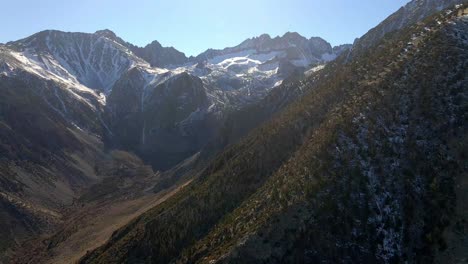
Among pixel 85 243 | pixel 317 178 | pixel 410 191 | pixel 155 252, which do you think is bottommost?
pixel 85 243

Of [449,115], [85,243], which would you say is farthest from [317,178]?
[85,243]

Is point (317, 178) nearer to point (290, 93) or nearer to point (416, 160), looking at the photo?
point (416, 160)

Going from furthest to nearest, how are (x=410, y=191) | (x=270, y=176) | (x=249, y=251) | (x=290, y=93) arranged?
1. (x=290, y=93)
2. (x=270, y=176)
3. (x=410, y=191)
4. (x=249, y=251)

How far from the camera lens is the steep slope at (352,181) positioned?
5422 cm

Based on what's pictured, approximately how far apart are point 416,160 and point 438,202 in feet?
25.0

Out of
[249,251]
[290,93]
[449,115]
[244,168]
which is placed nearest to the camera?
[249,251]

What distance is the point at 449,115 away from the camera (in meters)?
67.1

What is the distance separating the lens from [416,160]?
62.4 metres

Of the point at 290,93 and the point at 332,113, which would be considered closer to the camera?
the point at 332,113

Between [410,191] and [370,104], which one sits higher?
[370,104]

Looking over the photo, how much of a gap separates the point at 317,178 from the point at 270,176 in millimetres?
17165

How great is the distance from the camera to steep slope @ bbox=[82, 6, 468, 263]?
54219mm

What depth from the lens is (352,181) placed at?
60156 millimetres

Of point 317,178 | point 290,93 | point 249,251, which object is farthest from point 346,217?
point 290,93
